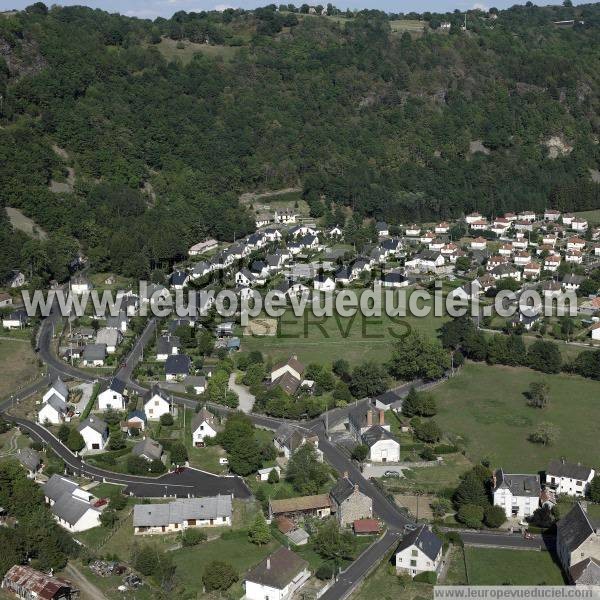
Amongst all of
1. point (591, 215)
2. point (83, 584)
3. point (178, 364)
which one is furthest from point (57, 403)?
point (591, 215)

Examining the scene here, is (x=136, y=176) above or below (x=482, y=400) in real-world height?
above

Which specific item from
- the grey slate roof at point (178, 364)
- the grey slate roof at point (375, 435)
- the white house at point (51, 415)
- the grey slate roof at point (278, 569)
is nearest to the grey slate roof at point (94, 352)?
the grey slate roof at point (178, 364)

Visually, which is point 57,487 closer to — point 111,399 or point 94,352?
point 111,399

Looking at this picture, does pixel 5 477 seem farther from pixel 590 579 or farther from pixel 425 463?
pixel 590 579

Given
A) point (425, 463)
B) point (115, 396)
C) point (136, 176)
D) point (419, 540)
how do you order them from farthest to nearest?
point (136, 176), point (115, 396), point (425, 463), point (419, 540)

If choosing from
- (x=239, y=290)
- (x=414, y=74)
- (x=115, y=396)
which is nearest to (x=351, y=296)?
(x=239, y=290)

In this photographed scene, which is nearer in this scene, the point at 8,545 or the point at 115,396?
the point at 8,545
